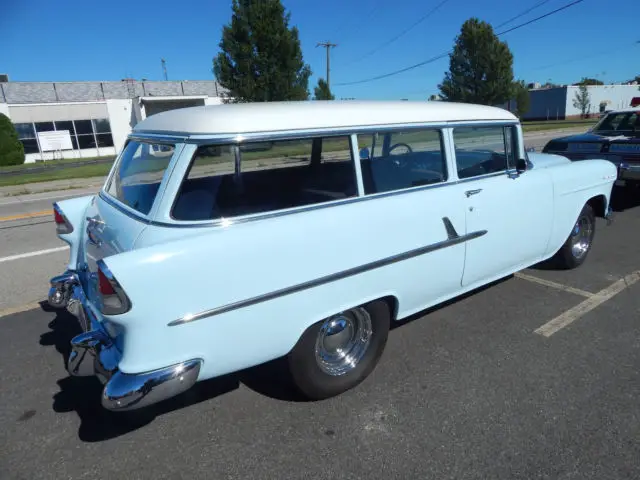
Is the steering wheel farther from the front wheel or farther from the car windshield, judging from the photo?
the car windshield

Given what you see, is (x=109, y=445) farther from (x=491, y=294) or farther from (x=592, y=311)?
(x=592, y=311)

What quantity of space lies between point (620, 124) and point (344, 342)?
782 cm

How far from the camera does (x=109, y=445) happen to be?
8.13ft

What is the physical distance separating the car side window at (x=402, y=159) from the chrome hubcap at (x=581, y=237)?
2.29 meters

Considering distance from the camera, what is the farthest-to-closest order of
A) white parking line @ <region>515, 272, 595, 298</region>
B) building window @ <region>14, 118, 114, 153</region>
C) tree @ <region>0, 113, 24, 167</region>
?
building window @ <region>14, 118, 114, 153</region>, tree @ <region>0, 113, 24, 167</region>, white parking line @ <region>515, 272, 595, 298</region>

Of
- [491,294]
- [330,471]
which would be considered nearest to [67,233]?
[330,471]

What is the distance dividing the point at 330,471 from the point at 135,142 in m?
2.41

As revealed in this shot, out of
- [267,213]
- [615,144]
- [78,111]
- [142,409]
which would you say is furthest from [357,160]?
[78,111]

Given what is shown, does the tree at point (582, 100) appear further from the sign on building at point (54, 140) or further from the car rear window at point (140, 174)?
the car rear window at point (140, 174)

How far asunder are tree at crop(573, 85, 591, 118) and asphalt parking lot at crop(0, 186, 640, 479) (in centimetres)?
6039

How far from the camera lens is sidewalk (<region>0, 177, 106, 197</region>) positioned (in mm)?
12970

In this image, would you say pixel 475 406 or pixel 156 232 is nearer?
pixel 156 232

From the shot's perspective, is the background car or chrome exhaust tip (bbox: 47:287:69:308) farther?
the background car

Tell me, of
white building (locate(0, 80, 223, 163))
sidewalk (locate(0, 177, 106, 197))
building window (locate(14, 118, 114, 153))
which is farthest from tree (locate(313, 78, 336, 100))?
sidewalk (locate(0, 177, 106, 197))
